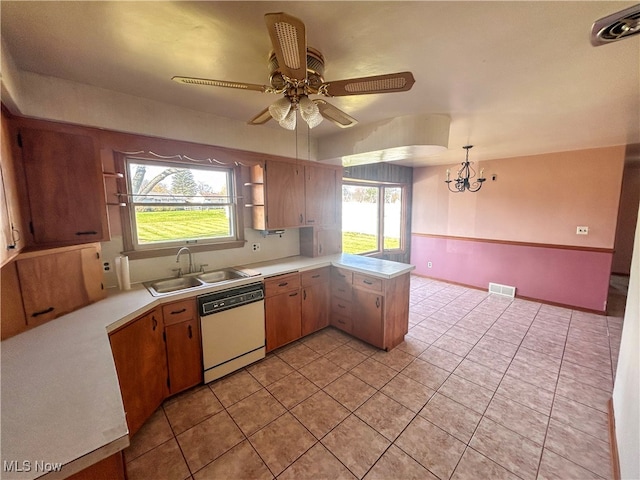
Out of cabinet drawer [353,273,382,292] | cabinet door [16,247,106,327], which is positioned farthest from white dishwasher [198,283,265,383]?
cabinet drawer [353,273,382,292]

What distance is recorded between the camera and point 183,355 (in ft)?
7.15

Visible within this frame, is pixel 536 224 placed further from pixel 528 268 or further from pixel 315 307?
pixel 315 307

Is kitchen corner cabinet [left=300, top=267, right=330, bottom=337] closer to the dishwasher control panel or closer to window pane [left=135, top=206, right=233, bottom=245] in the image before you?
the dishwasher control panel

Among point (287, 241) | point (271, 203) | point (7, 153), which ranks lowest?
point (287, 241)

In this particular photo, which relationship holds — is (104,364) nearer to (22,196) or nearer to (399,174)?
(22,196)

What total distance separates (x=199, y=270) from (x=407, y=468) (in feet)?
8.13

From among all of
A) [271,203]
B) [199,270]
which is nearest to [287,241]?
[271,203]

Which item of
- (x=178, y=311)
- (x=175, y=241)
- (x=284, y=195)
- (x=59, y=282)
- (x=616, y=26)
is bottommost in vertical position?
(x=178, y=311)

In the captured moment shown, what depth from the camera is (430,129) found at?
8.06 ft

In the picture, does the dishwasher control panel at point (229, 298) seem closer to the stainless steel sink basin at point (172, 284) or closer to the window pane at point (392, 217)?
the stainless steel sink basin at point (172, 284)

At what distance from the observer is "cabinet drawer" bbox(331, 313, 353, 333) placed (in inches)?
124

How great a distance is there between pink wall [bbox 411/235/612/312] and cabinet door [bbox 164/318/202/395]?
491 centimetres

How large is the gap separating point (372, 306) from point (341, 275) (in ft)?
1.79

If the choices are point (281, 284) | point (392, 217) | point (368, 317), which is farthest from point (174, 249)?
point (392, 217)
